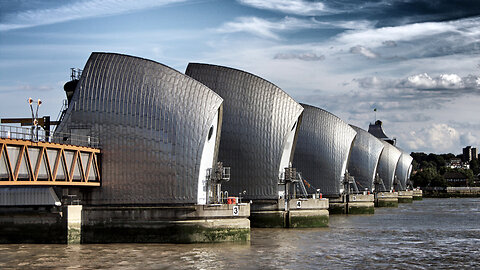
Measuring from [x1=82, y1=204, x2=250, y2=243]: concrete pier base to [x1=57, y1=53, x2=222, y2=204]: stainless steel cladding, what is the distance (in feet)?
8.14

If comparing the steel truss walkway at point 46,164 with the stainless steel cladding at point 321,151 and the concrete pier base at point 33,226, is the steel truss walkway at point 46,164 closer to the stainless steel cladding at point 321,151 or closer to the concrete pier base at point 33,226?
the concrete pier base at point 33,226

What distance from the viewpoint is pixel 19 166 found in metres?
50.7

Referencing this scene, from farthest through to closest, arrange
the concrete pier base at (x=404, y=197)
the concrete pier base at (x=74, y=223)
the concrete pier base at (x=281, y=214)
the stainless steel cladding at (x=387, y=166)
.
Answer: the concrete pier base at (x=404, y=197) < the stainless steel cladding at (x=387, y=166) < the concrete pier base at (x=281, y=214) < the concrete pier base at (x=74, y=223)

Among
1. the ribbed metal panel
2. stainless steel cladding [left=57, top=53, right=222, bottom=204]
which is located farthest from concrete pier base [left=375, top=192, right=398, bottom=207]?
the ribbed metal panel

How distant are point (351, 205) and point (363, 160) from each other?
84.8 ft

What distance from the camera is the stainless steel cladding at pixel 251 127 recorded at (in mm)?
78812

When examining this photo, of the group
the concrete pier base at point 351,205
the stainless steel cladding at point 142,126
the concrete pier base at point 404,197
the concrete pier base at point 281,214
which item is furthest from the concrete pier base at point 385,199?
the stainless steel cladding at point 142,126

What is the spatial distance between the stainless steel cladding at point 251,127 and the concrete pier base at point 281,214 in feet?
5.50

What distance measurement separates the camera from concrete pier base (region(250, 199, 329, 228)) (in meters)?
76.2

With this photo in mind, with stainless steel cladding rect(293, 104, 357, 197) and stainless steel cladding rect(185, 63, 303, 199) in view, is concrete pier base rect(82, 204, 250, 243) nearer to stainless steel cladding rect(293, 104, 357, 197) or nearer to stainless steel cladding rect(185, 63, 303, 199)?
stainless steel cladding rect(185, 63, 303, 199)

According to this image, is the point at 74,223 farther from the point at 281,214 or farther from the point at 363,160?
the point at 363,160

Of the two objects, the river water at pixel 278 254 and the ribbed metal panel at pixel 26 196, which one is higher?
the ribbed metal panel at pixel 26 196

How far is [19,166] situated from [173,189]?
14.4 m

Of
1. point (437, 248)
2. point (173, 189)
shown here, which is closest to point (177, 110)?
point (173, 189)
